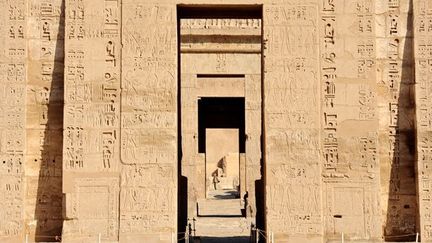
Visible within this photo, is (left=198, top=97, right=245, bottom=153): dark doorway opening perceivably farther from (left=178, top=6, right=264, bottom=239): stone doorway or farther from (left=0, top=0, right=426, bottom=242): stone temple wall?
(left=0, top=0, right=426, bottom=242): stone temple wall

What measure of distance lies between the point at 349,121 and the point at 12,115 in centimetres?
460

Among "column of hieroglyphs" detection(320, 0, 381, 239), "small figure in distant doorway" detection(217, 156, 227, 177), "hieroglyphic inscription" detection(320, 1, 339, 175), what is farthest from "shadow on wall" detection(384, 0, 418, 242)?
"small figure in distant doorway" detection(217, 156, 227, 177)

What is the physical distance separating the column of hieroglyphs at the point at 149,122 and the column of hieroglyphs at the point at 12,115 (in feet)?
4.64

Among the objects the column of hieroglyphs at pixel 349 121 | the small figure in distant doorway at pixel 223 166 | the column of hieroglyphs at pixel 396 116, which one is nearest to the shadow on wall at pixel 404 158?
the column of hieroglyphs at pixel 396 116

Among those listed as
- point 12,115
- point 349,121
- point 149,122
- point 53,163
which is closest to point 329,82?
point 349,121

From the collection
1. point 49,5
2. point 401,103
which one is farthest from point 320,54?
point 49,5

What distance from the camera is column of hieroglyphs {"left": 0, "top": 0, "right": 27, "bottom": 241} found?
9.28 m

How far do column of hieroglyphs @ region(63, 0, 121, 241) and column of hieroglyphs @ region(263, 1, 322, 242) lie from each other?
2068mm

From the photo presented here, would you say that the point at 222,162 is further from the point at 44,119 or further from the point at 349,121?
the point at 349,121

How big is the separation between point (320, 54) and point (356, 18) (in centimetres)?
71

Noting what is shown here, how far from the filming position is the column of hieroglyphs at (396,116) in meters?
9.52

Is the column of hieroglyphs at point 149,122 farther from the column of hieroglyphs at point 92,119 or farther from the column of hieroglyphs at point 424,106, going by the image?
the column of hieroglyphs at point 424,106

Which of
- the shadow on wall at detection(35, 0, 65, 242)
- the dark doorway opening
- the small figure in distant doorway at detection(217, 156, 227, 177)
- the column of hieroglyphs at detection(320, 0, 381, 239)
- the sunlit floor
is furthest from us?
the small figure in distant doorway at detection(217, 156, 227, 177)

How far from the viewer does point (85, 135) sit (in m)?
9.27
